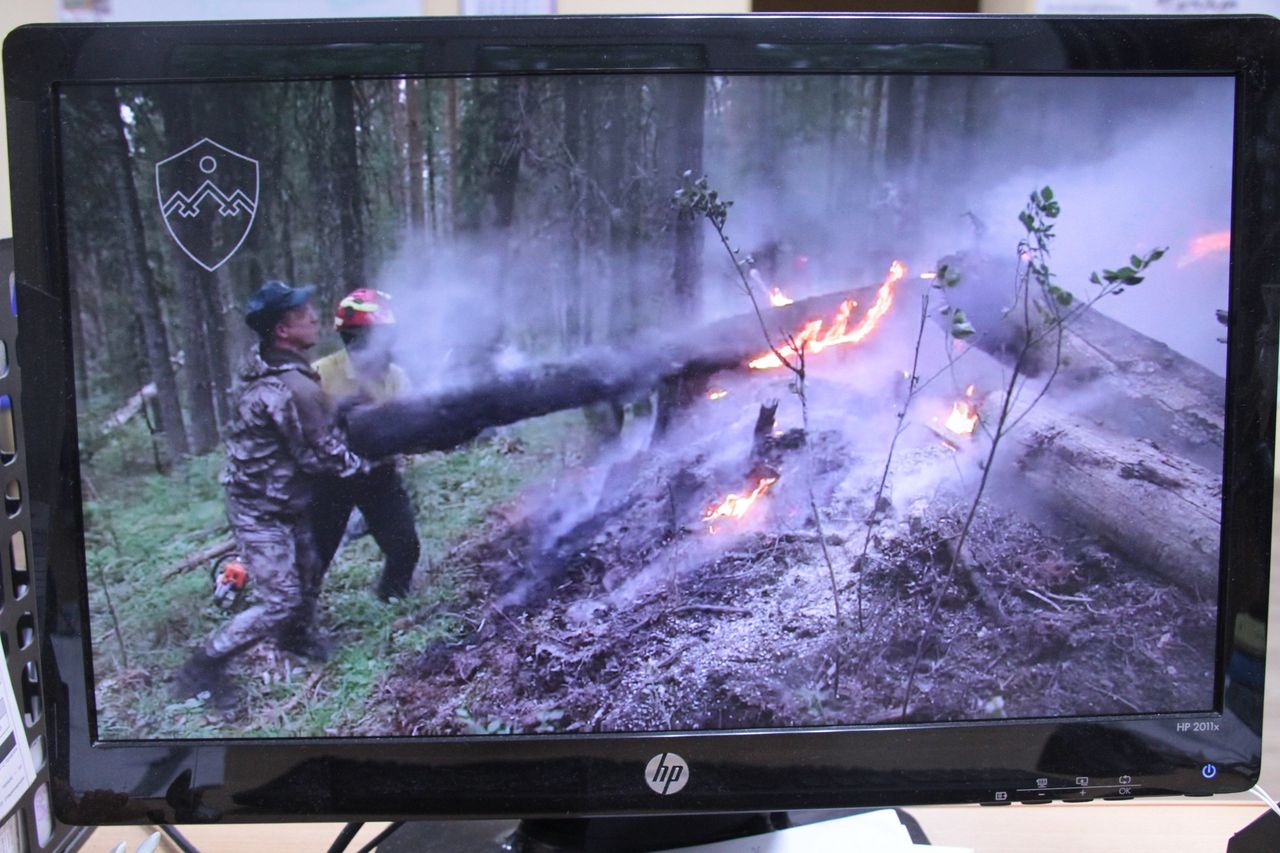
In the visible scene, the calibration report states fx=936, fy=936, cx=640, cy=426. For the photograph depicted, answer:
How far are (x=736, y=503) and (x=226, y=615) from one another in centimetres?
35

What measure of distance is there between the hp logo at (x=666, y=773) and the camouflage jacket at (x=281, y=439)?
28 cm

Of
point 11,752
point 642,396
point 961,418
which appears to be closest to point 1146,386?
point 961,418

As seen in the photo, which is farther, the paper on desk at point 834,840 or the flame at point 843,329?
the paper on desk at point 834,840

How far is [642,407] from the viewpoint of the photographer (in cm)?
62

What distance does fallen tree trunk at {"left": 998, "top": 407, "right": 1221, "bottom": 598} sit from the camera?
2.09ft

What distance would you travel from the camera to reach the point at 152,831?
2.70 feet

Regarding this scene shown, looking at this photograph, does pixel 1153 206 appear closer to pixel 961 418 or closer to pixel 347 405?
pixel 961 418

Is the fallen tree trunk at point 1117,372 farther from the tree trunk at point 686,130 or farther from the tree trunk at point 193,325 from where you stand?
the tree trunk at point 193,325

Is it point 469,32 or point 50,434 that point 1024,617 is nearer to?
point 469,32

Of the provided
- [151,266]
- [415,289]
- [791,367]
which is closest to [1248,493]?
[791,367]

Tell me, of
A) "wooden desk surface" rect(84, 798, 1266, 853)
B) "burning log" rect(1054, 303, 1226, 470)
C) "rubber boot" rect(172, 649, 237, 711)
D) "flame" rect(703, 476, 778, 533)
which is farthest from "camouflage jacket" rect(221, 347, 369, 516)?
"burning log" rect(1054, 303, 1226, 470)

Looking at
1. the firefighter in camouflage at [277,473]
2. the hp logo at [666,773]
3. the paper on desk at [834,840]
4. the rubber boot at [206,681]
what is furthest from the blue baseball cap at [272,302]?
the paper on desk at [834,840]

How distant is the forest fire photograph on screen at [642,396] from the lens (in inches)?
23.5

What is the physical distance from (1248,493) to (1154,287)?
0.16 metres
